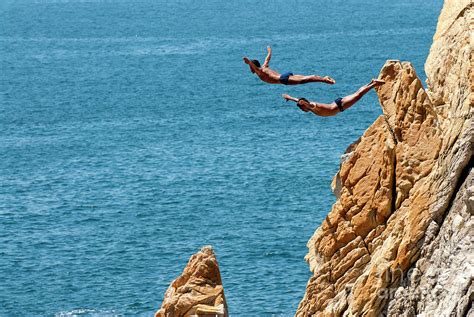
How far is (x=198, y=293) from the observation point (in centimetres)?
4828

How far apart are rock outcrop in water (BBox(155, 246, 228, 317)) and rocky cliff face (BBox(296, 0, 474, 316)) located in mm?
6354

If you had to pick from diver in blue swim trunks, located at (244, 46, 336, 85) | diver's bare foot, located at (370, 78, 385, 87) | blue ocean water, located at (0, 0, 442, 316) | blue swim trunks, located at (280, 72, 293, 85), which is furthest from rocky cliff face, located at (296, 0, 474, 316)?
blue ocean water, located at (0, 0, 442, 316)

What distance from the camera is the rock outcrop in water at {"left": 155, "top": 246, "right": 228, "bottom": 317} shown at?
47719 mm

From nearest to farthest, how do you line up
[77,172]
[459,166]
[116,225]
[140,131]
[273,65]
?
[459,166] → [116,225] → [77,172] → [140,131] → [273,65]

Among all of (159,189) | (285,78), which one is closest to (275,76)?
(285,78)

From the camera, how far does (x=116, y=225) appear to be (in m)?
114

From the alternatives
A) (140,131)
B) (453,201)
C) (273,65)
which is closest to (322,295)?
(453,201)

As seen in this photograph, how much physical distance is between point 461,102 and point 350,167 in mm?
6584

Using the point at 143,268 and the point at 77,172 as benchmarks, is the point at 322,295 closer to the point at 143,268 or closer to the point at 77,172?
the point at 143,268

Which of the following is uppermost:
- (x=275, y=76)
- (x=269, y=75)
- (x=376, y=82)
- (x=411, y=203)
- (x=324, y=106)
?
(x=269, y=75)

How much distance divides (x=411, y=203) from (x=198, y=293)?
14.0 m

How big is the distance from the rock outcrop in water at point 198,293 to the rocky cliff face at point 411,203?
6354 mm

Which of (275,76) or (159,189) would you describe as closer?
(275,76)

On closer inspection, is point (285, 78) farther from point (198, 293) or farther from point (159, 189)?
point (159, 189)
